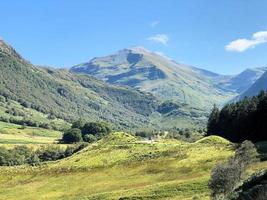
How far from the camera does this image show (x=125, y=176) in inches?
3957

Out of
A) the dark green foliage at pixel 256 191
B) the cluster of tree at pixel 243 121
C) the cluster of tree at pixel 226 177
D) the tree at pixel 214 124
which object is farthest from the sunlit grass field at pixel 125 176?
the tree at pixel 214 124

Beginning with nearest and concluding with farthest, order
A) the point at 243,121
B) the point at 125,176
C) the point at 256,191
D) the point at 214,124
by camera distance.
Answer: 1. the point at 256,191
2. the point at 125,176
3. the point at 243,121
4. the point at 214,124

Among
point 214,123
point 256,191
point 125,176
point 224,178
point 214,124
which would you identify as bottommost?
point 125,176

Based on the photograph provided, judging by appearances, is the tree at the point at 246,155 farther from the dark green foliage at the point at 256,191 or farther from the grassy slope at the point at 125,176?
the dark green foliage at the point at 256,191

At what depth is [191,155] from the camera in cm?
10362

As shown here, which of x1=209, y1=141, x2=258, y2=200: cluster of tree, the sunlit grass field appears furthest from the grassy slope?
x1=209, y1=141, x2=258, y2=200: cluster of tree

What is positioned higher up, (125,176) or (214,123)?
(214,123)

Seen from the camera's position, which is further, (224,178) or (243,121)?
(243,121)

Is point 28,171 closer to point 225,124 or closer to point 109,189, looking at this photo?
point 109,189

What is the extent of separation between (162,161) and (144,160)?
23.1 ft

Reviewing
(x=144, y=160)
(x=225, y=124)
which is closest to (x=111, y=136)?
(x=225, y=124)

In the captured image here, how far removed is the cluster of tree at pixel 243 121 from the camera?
128562 millimetres

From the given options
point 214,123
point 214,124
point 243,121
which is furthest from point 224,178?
point 214,123

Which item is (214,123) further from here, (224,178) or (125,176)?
(224,178)
